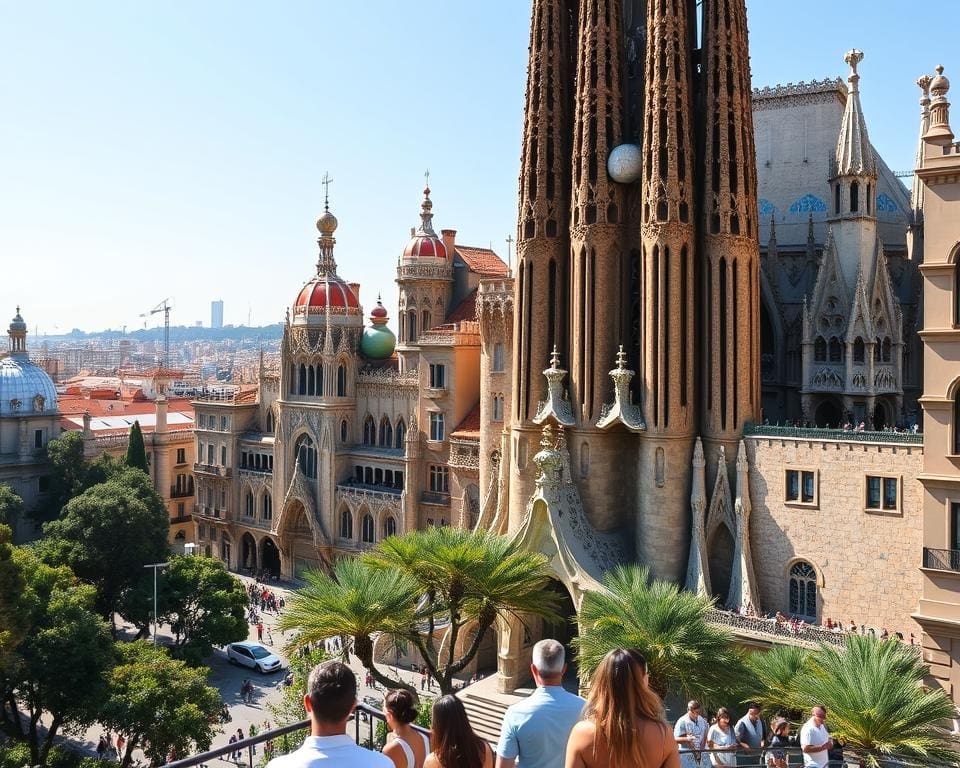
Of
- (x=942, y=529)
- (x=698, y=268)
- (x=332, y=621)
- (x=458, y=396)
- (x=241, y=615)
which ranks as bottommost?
(x=241, y=615)

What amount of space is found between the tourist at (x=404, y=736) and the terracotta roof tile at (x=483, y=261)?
5136 cm

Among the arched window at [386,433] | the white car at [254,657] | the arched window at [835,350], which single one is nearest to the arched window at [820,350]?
Result: the arched window at [835,350]

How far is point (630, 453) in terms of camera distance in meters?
36.2

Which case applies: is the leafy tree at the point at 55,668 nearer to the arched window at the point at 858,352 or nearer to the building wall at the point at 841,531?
the building wall at the point at 841,531

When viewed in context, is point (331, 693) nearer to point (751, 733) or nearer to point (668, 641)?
point (751, 733)

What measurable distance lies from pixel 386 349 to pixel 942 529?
135ft

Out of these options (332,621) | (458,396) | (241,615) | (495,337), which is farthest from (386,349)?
(332,621)

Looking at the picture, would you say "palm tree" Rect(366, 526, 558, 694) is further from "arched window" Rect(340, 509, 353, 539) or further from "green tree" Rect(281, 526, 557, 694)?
"arched window" Rect(340, 509, 353, 539)

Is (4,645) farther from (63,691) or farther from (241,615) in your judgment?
(241,615)

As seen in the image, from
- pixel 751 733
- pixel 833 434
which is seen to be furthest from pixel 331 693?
pixel 833 434

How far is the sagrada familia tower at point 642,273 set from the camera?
110ft

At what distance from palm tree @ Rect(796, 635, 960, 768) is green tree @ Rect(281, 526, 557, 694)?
10.0 metres

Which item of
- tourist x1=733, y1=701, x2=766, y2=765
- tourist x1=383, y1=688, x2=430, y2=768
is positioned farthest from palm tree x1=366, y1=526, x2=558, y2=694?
tourist x1=383, y1=688, x2=430, y2=768

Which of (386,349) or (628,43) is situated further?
(386,349)
